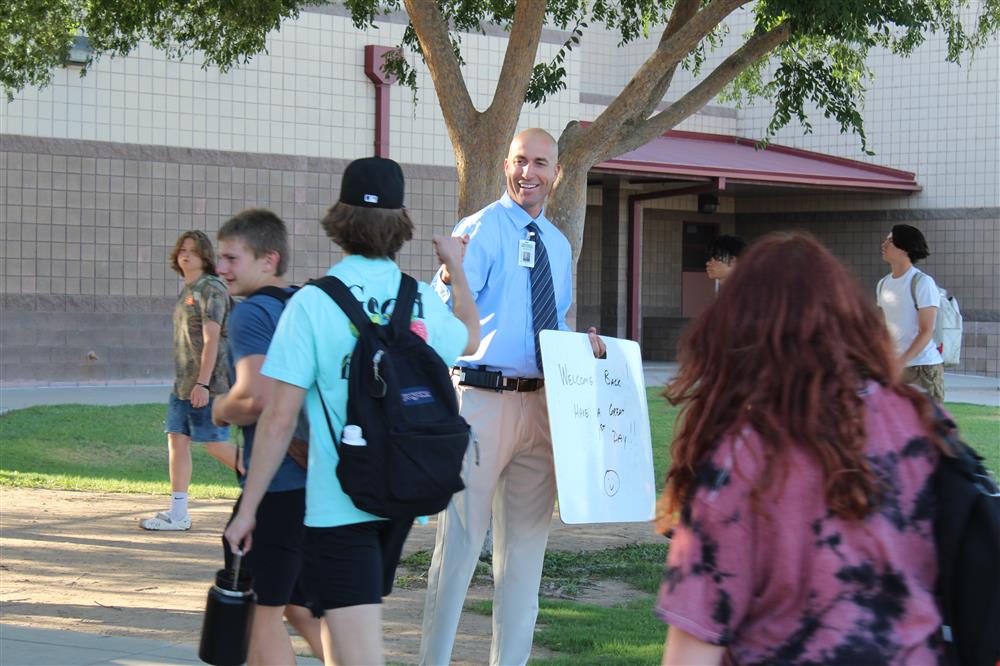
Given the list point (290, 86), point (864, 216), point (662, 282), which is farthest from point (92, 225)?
point (864, 216)

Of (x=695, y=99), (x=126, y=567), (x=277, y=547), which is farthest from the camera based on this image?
(x=695, y=99)

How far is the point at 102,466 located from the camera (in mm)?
11836

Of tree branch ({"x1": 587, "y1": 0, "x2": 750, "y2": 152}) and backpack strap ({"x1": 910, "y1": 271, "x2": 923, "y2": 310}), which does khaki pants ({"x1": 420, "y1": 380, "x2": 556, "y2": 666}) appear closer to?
tree branch ({"x1": 587, "y1": 0, "x2": 750, "y2": 152})

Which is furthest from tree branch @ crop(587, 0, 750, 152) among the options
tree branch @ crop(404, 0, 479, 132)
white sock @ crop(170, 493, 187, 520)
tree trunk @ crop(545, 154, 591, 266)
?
white sock @ crop(170, 493, 187, 520)

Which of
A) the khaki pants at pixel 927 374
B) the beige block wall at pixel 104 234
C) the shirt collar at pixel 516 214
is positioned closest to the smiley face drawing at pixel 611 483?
the shirt collar at pixel 516 214

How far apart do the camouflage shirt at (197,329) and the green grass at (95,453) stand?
7.93ft

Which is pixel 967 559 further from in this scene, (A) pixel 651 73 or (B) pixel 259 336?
(A) pixel 651 73

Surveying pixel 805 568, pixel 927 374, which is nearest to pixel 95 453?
pixel 927 374

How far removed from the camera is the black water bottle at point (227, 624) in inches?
141

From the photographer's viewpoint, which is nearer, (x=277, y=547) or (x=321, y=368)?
(x=321, y=368)

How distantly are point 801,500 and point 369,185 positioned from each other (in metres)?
2.01

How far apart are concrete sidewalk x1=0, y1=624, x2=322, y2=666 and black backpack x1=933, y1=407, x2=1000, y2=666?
3778 millimetres

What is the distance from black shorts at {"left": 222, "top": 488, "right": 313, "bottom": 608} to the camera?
388 centimetres

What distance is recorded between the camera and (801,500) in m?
2.10
